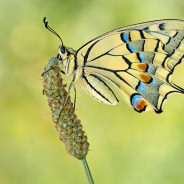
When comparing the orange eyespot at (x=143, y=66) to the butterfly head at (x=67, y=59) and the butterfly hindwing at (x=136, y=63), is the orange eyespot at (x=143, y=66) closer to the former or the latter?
the butterfly hindwing at (x=136, y=63)

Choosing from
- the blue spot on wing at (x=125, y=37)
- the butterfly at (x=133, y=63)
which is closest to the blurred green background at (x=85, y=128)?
the butterfly at (x=133, y=63)

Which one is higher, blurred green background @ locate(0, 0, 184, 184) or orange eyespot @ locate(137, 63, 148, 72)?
blurred green background @ locate(0, 0, 184, 184)

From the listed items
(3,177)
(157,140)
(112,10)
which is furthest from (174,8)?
(3,177)

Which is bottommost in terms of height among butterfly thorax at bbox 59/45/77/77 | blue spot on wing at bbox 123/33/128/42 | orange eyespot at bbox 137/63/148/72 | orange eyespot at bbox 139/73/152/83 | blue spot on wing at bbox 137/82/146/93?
blue spot on wing at bbox 137/82/146/93

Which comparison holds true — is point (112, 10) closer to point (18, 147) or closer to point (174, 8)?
point (174, 8)

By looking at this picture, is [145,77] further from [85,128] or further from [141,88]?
[85,128]

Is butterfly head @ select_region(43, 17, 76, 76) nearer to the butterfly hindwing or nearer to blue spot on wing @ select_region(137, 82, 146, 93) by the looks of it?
the butterfly hindwing

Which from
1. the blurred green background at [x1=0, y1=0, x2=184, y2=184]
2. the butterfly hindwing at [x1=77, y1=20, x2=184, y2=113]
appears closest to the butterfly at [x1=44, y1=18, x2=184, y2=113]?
the butterfly hindwing at [x1=77, y1=20, x2=184, y2=113]

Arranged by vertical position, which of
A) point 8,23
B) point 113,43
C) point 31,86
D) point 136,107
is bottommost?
point 136,107
